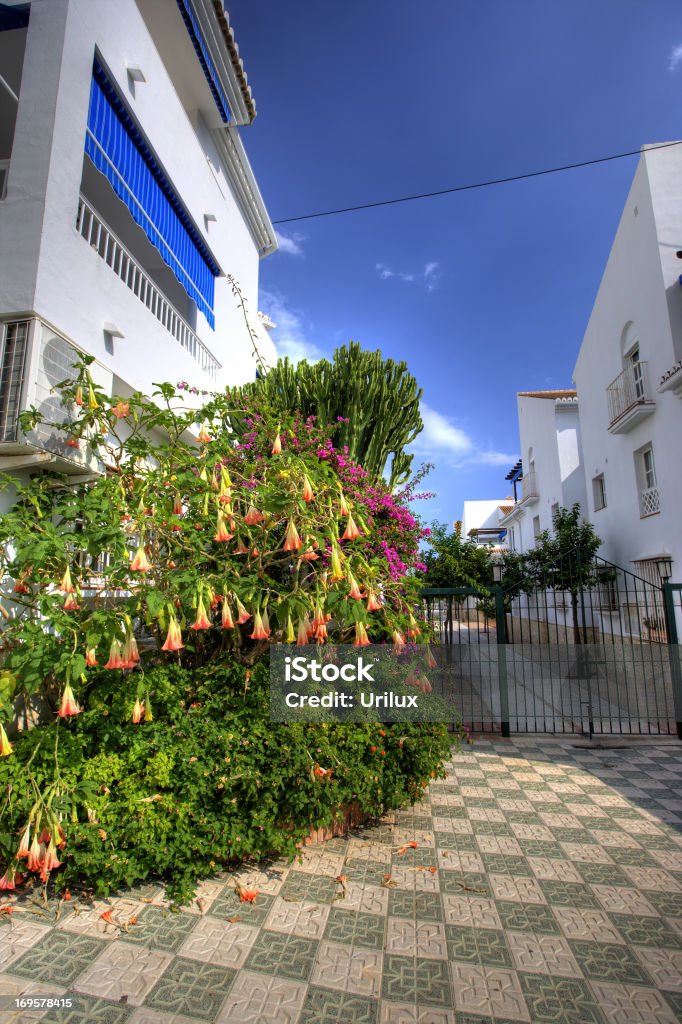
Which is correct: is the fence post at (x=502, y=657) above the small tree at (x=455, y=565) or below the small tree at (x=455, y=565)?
below

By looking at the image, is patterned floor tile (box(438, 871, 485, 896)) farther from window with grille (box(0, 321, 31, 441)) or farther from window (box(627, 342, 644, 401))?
window (box(627, 342, 644, 401))

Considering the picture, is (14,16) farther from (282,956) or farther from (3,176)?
(282,956)

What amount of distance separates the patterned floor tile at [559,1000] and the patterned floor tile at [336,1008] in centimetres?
68

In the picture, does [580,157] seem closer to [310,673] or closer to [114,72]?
[114,72]

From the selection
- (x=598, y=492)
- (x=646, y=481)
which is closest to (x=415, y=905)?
(x=646, y=481)

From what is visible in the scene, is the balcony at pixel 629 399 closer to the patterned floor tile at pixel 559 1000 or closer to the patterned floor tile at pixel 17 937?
the patterned floor tile at pixel 559 1000

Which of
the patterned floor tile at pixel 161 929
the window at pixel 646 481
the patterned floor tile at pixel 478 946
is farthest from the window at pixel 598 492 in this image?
the patterned floor tile at pixel 161 929

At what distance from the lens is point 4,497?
4379 mm

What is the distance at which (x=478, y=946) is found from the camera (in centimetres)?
256

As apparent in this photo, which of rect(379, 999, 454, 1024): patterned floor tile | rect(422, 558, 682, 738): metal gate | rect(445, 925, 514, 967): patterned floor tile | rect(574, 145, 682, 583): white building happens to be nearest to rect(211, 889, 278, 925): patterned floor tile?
rect(379, 999, 454, 1024): patterned floor tile

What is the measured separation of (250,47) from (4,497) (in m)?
9.13

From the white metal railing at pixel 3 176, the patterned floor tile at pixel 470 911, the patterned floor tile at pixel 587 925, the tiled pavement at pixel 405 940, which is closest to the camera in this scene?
the tiled pavement at pixel 405 940

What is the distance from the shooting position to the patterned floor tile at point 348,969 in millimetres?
2295

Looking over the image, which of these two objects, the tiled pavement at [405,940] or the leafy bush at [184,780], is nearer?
the tiled pavement at [405,940]
